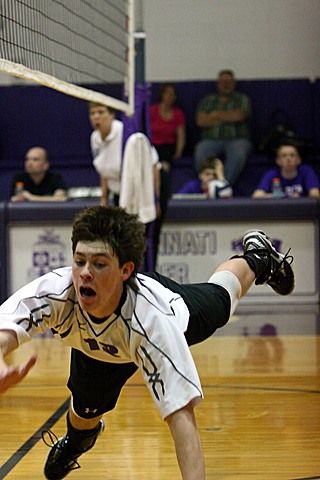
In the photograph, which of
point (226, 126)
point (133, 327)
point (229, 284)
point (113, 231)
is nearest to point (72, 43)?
point (229, 284)

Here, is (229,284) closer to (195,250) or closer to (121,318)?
(121,318)

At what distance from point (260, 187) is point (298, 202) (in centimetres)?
88

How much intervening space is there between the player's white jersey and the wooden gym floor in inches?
31.5

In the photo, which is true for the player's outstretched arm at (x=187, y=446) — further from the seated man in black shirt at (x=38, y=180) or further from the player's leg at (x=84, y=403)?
the seated man in black shirt at (x=38, y=180)

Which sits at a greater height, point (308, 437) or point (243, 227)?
point (243, 227)

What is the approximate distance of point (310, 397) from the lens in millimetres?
4586

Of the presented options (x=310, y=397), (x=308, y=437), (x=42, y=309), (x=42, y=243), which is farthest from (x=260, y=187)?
(x=42, y=309)

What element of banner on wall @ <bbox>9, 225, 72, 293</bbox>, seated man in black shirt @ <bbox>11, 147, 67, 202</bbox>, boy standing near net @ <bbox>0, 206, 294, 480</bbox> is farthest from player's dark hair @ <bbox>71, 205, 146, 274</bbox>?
seated man in black shirt @ <bbox>11, 147, 67, 202</bbox>

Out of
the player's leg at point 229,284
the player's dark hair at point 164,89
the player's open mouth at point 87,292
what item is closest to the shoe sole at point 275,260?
the player's leg at point 229,284

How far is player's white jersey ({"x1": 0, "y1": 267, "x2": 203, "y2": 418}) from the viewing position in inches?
102

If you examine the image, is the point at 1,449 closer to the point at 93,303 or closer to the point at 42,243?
the point at 93,303

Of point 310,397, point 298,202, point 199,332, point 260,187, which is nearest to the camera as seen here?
point 199,332

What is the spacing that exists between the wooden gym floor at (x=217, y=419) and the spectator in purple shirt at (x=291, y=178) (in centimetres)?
271

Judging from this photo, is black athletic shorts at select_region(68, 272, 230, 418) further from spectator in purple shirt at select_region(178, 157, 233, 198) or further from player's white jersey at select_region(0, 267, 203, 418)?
spectator in purple shirt at select_region(178, 157, 233, 198)
